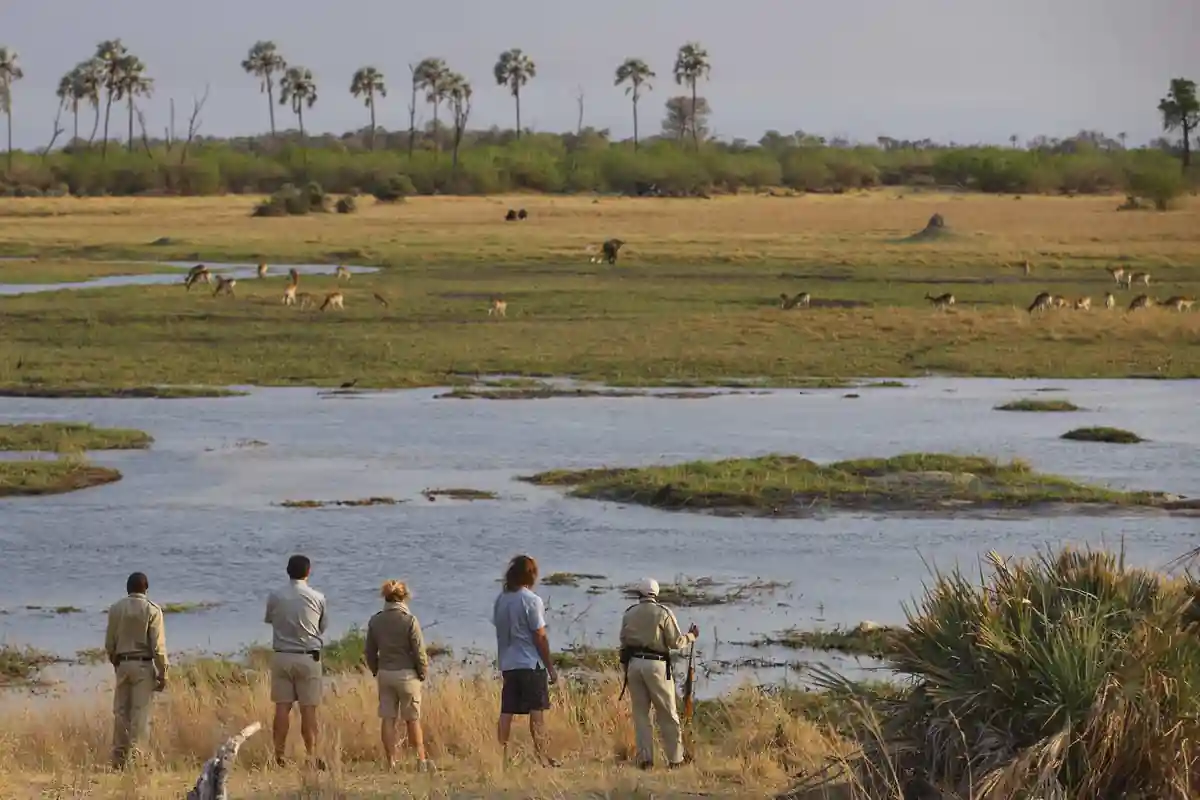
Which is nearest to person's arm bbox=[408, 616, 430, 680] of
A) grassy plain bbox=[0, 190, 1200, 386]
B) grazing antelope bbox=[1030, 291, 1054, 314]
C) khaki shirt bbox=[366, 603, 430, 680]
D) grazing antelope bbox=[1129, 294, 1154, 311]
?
khaki shirt bbox=[366, 603, 430, 680]

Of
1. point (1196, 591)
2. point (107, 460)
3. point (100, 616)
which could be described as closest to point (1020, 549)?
point (100, 616)

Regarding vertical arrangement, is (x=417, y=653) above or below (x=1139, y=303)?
below

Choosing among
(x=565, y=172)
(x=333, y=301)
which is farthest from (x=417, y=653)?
(x=565, y=172)

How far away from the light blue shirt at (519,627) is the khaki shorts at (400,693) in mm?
596

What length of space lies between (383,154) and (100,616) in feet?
383

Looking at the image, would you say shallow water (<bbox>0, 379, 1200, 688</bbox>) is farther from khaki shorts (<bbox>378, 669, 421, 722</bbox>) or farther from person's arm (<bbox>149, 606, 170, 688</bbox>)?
person's arm (<bbox>149, 606, 170, 688</bbox>)

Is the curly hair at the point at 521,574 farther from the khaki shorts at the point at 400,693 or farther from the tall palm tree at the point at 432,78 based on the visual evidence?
the tall palm tree at the point at 432,78

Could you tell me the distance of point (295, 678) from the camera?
12781 mm

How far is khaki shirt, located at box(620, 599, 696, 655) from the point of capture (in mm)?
12375

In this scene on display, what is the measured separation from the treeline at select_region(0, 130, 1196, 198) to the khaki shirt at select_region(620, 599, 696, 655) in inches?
3958

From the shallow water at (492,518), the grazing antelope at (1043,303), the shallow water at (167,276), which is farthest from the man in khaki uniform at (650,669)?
the shallow water at (167,276)

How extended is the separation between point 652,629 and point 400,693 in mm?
1707

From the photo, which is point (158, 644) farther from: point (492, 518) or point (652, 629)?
point (492, 518)

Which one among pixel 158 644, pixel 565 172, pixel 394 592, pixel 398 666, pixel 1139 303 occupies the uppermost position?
pixel 565 172
